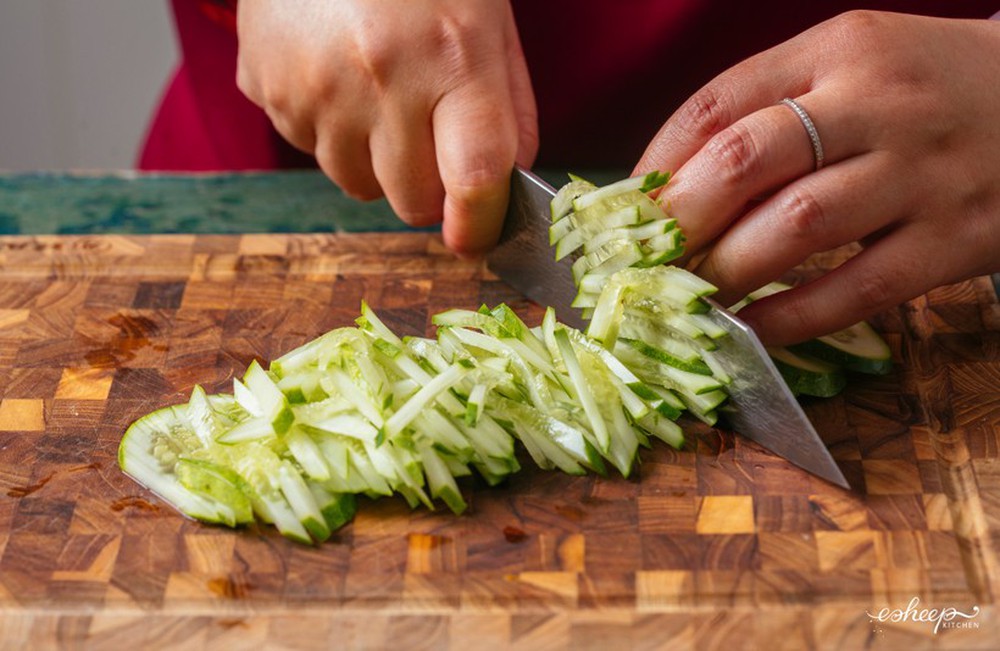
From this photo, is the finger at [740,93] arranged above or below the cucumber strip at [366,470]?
above

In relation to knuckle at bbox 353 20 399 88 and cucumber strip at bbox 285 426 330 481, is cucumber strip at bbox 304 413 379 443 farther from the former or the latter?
knuckle at bbox 353 20 399 88

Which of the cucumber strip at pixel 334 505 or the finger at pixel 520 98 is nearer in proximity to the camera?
the cucumber strip at pixel 334 505

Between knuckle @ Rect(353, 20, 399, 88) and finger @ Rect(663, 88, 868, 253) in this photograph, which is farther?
knuckle @ Rect(353, 20, 399, 88)

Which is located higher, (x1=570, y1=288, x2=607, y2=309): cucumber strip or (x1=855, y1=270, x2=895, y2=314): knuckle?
(x1=855, y1=270, x2=895, y2=314): knuckle

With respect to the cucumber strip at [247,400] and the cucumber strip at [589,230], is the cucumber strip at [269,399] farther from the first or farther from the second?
the cucumber strip at [589,230]

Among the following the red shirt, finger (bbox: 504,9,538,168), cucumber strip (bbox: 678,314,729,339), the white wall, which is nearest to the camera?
cucumber strip (bbox: 678,314,729,339)

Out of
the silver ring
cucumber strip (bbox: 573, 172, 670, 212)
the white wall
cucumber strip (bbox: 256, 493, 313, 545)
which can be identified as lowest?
the white wall

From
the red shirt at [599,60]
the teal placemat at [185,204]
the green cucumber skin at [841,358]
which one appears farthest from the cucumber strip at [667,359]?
the red shirt at [599,60]

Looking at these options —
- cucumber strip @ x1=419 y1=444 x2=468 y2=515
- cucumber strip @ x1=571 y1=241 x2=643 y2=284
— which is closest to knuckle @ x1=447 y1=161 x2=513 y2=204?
cucumber strip @ x1=571 y1=241 x2=643 y2=284
